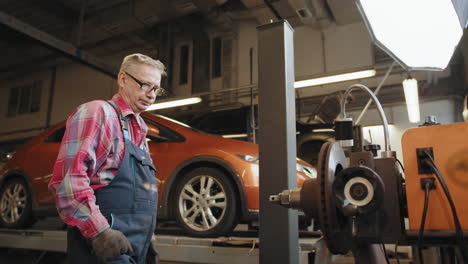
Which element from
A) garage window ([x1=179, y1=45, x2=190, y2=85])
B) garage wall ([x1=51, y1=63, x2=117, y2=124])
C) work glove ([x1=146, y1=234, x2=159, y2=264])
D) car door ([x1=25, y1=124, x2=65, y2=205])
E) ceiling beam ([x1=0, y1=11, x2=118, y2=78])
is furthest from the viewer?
garage wall ([x1=51, y1=63, x2=117, y2=124])

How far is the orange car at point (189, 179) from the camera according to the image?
319cm

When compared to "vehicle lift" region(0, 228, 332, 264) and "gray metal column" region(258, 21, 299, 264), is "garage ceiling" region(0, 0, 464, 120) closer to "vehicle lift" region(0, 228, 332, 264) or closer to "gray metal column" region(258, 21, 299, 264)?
"vehicle lift" region(0, 228, 332, 264)

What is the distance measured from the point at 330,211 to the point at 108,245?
862mm

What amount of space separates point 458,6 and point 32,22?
9938 millimetres

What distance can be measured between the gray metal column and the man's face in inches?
21.9

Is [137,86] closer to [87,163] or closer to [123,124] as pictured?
[123,124]

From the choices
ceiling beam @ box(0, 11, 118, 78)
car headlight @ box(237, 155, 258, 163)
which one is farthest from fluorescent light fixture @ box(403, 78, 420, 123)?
ceiling beam @ box(0, 11, 118, 78)

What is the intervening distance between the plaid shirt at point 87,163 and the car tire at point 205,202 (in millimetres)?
1718

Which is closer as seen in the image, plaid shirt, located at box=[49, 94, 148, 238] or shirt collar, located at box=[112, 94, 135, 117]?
plaid shirt, located at box=[49, 94, 148, 238]

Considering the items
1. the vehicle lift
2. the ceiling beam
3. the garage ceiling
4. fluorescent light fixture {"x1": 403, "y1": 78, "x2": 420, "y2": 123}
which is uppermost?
the garage ceiling

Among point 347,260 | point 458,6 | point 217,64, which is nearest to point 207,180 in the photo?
point 347,260

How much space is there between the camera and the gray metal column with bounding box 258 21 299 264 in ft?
4.55

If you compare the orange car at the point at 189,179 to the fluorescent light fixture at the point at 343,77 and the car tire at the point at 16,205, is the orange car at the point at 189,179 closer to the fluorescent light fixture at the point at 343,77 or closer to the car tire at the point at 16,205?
the car tire at the point at 16,205

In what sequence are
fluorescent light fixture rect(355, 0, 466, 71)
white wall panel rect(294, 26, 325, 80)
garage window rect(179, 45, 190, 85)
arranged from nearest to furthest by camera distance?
fluorescent light fixture rect(355, 0, 466, 71), white wall panel rect(294, 26, 325, 80), garage window rect(179, 45, 190, 85)
